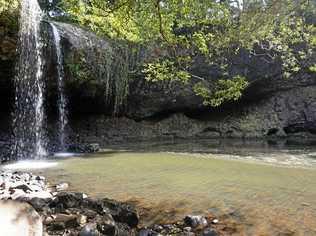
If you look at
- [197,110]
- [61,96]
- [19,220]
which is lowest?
[19,220]

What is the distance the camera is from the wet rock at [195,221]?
4.57m

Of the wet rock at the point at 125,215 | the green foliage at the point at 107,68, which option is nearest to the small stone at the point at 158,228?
the wet rock at the point at 125,215

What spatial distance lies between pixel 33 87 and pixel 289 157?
27.8 ft

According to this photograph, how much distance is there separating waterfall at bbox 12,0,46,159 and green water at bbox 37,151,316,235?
392 cm

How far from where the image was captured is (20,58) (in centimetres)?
1281

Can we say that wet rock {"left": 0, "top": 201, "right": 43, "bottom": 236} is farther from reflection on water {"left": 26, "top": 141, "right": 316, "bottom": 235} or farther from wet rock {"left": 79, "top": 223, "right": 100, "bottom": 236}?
reflection on water {"left": 26, "top": 141, "right": 316, "bottom": 235}

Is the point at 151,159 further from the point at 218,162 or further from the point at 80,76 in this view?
the point at 80,76

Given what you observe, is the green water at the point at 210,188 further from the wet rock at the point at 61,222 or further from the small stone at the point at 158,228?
the wet rock at the point at 61,222

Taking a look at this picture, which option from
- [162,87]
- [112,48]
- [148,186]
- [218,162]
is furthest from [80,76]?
[148,186]

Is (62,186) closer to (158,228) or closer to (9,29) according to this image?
(158,228)

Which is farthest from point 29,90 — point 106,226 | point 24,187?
point 106,226

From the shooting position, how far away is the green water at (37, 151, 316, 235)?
15.8 feet

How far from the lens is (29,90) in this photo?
13.8m

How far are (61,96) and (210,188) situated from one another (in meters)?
10.3
